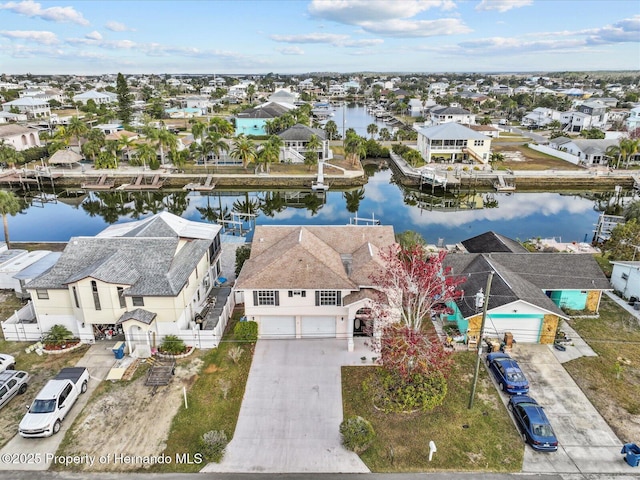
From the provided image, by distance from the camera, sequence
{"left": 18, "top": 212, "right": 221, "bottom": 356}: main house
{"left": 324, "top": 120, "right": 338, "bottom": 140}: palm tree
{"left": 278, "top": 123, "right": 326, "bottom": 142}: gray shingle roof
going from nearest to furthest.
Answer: {"left": 18, "top": 212, "right": 221, "bottom": 356}: main house → {"left": 278, "top": 123, "right": 326, "bottom": 142}: gray shingle roof → {"left": 324, "top": 120, "right": 338, "bottom": 140}: palm tree

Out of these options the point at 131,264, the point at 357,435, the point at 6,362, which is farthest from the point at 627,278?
the point at 6,362

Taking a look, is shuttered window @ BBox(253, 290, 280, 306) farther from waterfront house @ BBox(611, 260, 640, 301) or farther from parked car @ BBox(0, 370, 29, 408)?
waterfront house @ BBox(611, 260, 640, 301)

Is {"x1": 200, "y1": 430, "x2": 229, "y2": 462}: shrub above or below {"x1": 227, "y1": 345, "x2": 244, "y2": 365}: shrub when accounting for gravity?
above

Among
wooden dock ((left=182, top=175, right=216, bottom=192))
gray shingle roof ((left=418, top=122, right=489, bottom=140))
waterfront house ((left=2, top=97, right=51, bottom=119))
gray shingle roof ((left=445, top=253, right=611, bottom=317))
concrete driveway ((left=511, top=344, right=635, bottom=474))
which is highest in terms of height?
waterfront house ((left=2, top=97, right=51, bottom=119))

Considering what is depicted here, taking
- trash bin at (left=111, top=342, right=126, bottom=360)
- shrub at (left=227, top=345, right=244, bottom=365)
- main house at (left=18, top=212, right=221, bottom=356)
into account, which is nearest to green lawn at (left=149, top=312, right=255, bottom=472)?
shrub at (left=227, top=345, right=244, bottom=365)

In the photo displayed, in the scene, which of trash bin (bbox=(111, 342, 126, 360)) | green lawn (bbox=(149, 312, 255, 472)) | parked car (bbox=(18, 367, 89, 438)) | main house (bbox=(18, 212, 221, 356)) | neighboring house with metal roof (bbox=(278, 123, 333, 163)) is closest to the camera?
green lawn (bbox=(149, 312, 255, 472))

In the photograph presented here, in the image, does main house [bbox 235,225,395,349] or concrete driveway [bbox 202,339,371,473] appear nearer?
concrete driveway [bbox 202,339,371,473]

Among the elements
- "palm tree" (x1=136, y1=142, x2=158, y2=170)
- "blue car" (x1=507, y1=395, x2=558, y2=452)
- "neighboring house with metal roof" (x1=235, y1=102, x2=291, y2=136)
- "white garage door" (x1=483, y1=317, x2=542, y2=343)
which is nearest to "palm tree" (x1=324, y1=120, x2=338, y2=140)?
"neighboring house with metal roof" (x1=235, y1=102, x2=291, y2=136)
